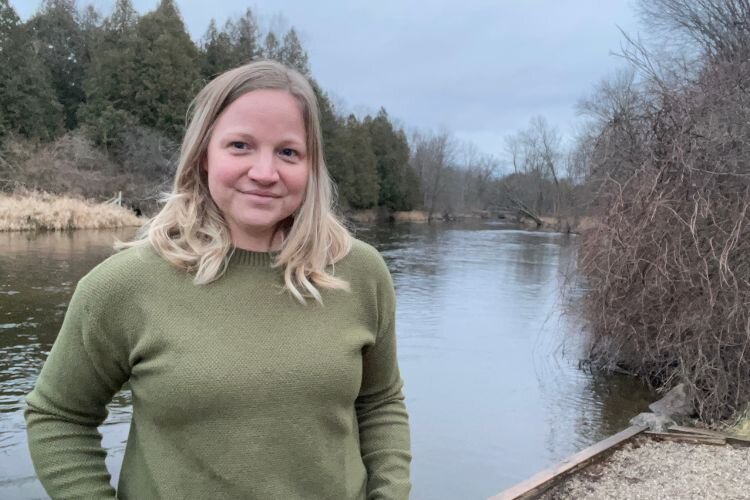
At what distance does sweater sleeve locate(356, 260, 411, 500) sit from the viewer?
4.80ft

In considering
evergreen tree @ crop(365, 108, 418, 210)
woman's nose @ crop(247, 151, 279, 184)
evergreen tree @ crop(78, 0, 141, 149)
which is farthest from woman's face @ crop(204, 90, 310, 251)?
evergreen tree @ crop(365, 108, 418, 210)

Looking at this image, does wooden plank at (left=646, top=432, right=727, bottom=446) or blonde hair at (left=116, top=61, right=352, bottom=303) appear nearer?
blonde hair at (left=116, top=61, right=352, bottom=303)

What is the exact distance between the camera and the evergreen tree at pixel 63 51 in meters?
36.8

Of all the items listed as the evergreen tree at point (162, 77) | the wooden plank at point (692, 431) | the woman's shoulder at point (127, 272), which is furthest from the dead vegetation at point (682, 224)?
the evergreen tree at point (162, 77)

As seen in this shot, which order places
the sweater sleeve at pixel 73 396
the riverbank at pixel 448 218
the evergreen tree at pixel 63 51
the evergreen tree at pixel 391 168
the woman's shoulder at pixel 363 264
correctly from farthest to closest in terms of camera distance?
the evergreen tree at pixel 391 168, the riverbank at pixel 448 218, the evergreen tree at pixel 63 51, the woman's shoulder at pixel 363 264, the sweater sleeve at pixel 73 396

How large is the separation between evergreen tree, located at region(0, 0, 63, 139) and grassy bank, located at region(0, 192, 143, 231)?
24.8 feet

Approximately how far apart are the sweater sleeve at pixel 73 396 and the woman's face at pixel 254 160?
331 mm

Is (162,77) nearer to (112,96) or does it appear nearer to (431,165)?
(112,96)

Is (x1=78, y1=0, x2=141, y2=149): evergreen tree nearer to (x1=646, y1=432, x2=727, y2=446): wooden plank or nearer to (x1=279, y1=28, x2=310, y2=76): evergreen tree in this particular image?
(x1=279, y1=28, x2=310, y2=76): evergreen tree

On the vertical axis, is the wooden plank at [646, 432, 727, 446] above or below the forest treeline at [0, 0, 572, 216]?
below

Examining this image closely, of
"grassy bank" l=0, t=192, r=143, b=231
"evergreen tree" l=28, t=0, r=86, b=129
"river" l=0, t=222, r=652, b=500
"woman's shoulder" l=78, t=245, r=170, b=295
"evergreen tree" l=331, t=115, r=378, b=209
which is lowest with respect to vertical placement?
"river" l=0, t=222, r=652, b=500

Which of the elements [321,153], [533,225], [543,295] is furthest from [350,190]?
[321,153]

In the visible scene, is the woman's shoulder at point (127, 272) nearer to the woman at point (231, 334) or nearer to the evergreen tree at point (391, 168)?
the woman at point (231, 334)

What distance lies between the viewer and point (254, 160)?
52.0 inches
